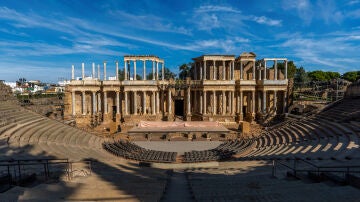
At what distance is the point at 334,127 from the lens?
20.4 meters

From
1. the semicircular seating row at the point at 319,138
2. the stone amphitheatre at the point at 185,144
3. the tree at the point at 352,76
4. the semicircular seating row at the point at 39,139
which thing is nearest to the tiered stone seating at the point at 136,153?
the stone amphitheatre at the point at 185,144

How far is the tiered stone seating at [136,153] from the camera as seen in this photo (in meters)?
20.1

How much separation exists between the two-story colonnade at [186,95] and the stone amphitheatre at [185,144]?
171mm

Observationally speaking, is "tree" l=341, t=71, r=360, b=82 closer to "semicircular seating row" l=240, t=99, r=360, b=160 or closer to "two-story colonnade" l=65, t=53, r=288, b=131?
"two-story colonnade" l=65, t=53, r=288, b=131

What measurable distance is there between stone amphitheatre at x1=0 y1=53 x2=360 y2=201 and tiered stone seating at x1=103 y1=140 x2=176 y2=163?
0.10 m

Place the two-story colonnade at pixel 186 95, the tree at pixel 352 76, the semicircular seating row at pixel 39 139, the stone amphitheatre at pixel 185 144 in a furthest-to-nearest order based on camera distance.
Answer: the tree at pixel 352 76 < the two-story colonnade at pixel 186 95 < the semicircular seating row at pixel 39 139 < the stone amphitheatre at pixel 185 144

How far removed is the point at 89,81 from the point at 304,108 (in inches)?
1408

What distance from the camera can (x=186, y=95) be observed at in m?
40.0

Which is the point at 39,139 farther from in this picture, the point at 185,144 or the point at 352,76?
the point at 352,76

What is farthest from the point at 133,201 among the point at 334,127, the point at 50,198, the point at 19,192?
the point at 334,127

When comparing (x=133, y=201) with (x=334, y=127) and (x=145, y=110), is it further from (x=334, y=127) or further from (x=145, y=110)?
(x=145, y=110)

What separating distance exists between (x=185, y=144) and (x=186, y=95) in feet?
48.8

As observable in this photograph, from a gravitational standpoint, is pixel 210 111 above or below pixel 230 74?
below

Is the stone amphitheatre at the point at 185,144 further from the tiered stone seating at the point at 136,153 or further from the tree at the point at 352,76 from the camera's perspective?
the tree at the point at 352,76
